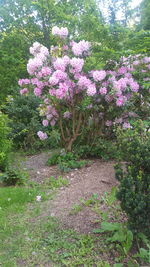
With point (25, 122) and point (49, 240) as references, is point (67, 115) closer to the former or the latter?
point (25, 122)

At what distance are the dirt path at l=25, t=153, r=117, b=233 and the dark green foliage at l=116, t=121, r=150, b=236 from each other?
0.67m

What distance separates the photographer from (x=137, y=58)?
5.13 meters

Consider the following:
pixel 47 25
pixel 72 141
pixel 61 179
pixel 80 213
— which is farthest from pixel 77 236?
pixel 47 25

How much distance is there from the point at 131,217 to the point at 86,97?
290cm

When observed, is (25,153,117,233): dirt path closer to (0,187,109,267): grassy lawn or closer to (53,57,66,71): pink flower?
(0,187,109,267): grassy lawn

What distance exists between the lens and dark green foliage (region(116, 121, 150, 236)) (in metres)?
2.27

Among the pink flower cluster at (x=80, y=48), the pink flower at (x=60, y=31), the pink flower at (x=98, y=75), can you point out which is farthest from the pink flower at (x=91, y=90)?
the pink flower at (x=60, y=31)

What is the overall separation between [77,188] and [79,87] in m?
1.76

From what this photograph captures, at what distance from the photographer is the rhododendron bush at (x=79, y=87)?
449cm

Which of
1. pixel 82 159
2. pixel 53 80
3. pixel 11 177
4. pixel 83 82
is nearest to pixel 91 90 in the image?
pixel 83 82

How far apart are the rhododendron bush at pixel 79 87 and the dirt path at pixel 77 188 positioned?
712 mm

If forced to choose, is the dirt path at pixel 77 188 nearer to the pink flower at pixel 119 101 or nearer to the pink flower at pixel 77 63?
the pink flower at pixel 119 101

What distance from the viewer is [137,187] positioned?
7.57 feet

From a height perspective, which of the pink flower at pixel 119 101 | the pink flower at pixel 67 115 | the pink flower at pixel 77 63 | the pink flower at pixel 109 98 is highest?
the pink flower at pixel 77 63
